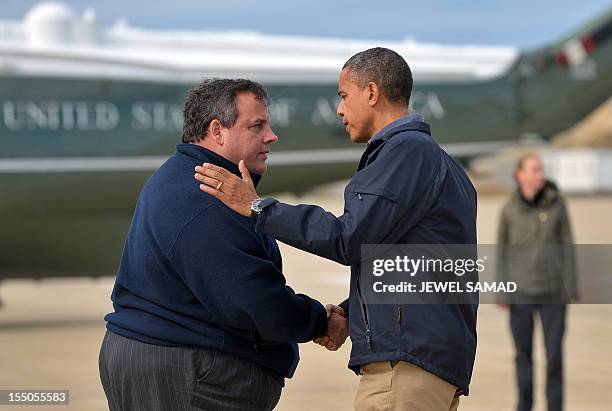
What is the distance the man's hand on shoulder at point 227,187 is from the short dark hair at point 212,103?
223 millimetres

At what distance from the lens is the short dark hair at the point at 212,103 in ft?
12.1

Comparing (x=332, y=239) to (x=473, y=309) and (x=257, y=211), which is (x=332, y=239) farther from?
(x=473, y=309)

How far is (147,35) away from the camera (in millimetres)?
17172

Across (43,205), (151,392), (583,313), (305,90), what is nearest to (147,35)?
(305,90)

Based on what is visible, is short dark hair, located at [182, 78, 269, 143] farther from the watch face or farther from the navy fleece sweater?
the watch face

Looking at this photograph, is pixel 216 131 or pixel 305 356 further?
pixel 305 356

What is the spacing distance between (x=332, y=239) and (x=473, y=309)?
1.81 feet

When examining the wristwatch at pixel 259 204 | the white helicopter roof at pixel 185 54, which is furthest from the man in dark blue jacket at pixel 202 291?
the white helicopter roof at pixel 185 54

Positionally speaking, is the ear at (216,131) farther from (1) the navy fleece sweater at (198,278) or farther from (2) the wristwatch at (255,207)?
(2) the wristwatch at (255,207)

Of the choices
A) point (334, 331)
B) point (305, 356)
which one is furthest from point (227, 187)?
point (305, 356)

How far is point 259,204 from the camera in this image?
3.46 m

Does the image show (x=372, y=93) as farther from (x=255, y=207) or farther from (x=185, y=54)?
(x=185, y=54)

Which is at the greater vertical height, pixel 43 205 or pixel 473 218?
pixel 43 205

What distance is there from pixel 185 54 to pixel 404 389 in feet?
43.6
